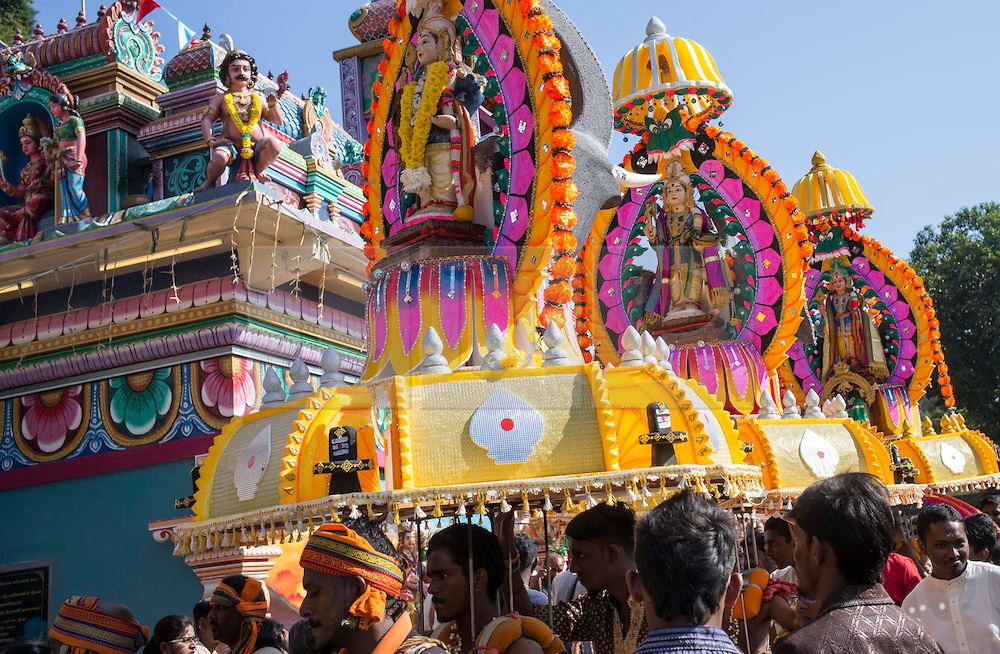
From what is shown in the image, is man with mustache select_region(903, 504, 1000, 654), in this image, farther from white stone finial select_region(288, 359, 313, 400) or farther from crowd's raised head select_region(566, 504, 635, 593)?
white stone finial select_region(288, 359, 313, 400)

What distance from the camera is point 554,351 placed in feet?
15.3

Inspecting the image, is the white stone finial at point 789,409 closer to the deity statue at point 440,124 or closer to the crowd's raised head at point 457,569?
the deity statue at point 440,124

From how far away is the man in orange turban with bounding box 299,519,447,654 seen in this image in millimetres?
3158

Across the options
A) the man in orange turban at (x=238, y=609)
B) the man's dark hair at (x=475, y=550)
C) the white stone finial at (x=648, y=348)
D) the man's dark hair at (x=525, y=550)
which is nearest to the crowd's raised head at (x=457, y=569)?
the man's dark hair at (x=475, y=550)

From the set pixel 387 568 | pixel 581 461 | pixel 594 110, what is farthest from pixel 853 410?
pixel 387 568

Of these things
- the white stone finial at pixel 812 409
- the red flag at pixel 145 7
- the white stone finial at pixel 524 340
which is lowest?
the white stone finial at pixel 812 409

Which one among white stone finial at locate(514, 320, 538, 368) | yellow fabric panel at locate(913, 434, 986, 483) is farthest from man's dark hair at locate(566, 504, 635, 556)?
yellow fabric panel at locate(913, 434, 986, 483)

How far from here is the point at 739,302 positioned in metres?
8.89

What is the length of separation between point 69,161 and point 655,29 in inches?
240

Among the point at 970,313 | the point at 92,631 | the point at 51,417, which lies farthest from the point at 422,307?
→ the point at 970,313

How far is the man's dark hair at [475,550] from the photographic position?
3949 millimetres

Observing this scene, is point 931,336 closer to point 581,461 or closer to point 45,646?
point 581,461

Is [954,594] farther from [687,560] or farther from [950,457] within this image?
[950,457]

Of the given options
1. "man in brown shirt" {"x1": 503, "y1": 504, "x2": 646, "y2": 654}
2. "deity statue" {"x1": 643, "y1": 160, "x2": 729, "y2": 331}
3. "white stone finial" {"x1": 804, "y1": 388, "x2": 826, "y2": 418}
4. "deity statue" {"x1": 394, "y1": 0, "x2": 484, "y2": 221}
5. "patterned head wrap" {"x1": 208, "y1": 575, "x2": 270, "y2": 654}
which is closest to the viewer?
"man in brown shirt" {"x1": 503, "y1": 504, "x2": 646, "y2": 654}
